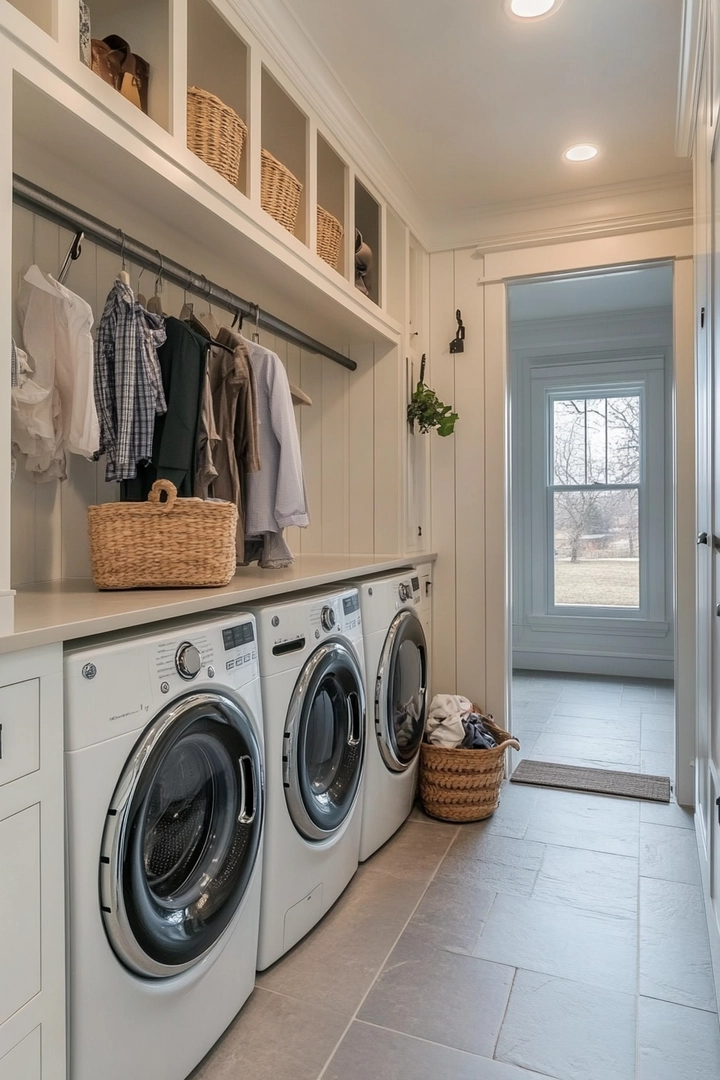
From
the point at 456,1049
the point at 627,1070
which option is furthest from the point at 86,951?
the point at 627,1070

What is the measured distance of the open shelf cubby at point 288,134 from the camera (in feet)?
7.25

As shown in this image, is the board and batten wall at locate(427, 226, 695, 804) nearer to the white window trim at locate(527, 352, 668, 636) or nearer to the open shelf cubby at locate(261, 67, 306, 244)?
the open shelf cubby at locate(261, 67, 306, 244)

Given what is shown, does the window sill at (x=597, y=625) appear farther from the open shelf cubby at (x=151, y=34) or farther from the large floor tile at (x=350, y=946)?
the open shelf cubby at (x=151, y=34)

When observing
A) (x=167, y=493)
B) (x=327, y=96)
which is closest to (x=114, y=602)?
(x=167, y=493)

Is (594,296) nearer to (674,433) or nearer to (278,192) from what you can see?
(674,433)

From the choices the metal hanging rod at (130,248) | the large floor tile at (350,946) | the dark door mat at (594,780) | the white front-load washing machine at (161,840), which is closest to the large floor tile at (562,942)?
the large floor tile at (350,946)

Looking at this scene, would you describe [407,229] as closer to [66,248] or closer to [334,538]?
[334,538]

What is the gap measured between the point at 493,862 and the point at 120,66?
7.92 ft

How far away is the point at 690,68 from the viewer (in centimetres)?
198

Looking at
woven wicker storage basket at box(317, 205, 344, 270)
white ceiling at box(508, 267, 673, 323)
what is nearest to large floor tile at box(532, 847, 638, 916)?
woven wicker storage basket at box(317, 205, 344, 270)

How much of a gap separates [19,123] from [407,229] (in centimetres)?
194

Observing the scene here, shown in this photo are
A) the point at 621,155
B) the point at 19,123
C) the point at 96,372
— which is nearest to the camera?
the point at 19,123

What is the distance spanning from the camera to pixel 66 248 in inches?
71.7

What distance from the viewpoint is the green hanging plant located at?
3008 millimetres
